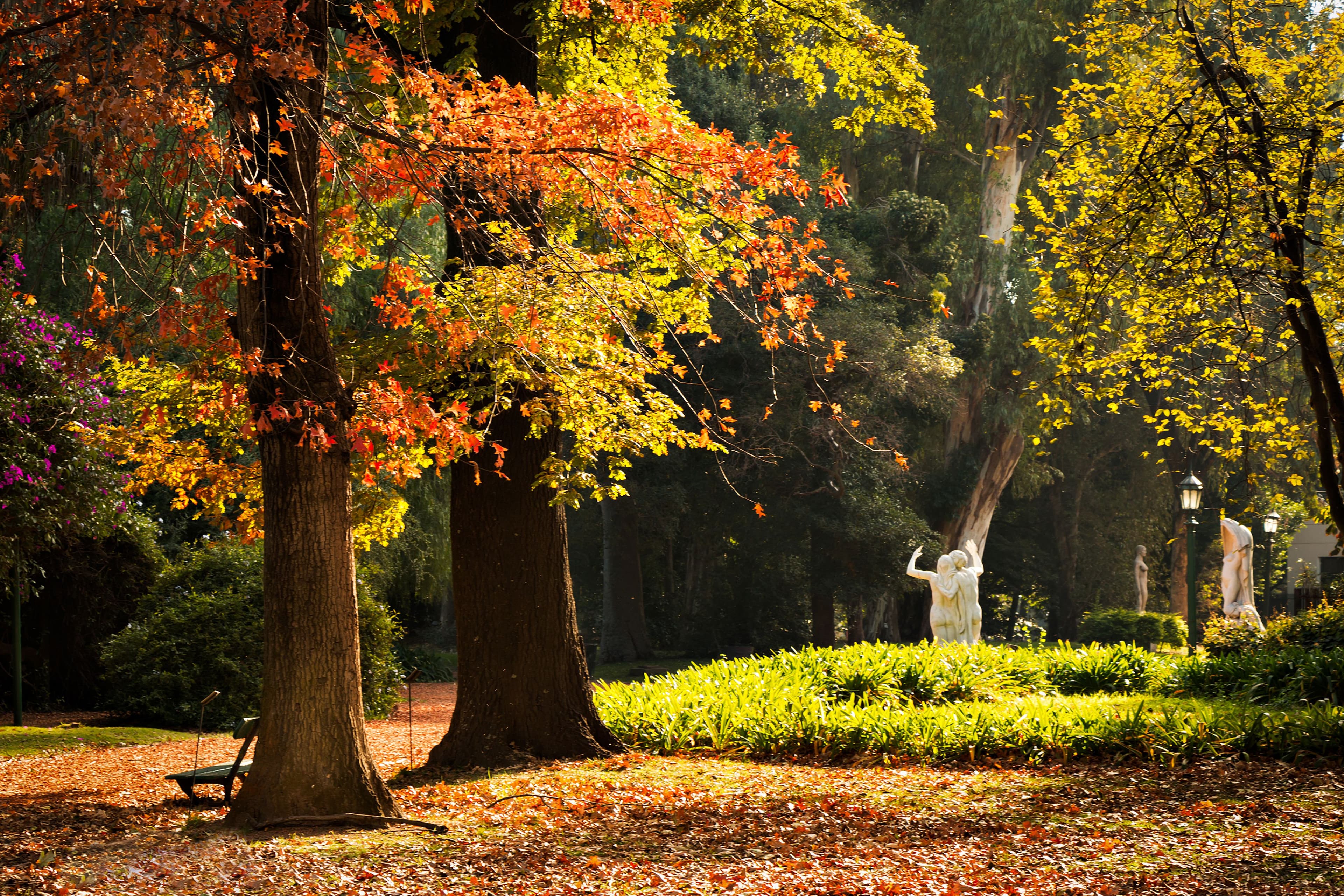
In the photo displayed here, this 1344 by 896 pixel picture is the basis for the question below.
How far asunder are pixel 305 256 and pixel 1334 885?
630 cm

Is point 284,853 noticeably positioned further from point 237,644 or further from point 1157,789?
point 237,644

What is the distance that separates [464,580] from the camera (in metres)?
9.22

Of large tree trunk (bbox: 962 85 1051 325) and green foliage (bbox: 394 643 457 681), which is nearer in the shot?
green foliage (bbox: 394 643 457 681)

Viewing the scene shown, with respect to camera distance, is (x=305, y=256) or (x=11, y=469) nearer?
(x=305, y=256)

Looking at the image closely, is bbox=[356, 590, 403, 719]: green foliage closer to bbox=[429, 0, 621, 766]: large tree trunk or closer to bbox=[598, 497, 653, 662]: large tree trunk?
bbox=[429, 0, 621, 766]: large tree trunk

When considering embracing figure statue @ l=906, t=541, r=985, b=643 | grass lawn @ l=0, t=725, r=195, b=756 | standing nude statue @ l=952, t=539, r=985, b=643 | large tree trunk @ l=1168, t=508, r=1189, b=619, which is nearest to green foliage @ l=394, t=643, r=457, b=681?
grass lawn @ l=0, t=725, r=195, b=756

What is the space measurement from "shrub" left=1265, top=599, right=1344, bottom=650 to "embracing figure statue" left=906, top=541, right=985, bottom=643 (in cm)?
366

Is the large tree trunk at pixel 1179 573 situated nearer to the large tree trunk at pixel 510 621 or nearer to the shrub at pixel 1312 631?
the shrub at pixel 1312 631

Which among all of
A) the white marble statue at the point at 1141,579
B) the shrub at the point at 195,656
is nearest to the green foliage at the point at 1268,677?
the shrub at the point at 195,656

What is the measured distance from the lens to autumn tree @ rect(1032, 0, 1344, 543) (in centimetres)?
859

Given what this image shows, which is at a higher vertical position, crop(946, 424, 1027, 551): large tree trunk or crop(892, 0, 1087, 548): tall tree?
crop(892, 0, 1087, 548): tall tree

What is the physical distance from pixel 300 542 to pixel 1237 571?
1674cm

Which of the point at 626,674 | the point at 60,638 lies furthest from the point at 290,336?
the point at 626,674

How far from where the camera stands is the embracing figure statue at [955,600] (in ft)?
51.8
